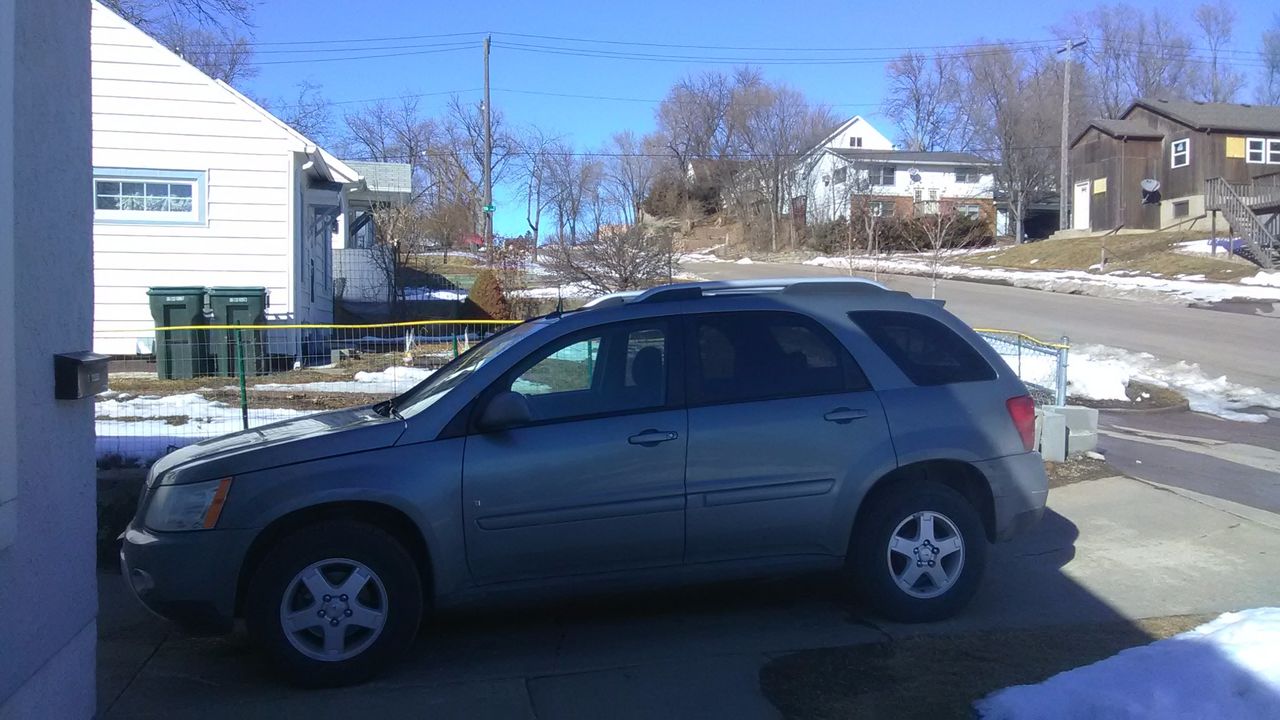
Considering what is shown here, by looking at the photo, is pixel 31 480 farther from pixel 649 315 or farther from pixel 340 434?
pixel 649 315

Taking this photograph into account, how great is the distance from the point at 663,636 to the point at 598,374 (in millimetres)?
1398

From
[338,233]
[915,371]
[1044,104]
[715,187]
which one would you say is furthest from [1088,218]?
[915,371]

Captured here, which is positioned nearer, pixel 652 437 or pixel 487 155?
pixel 652 437

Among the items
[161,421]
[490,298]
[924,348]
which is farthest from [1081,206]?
[924,348]

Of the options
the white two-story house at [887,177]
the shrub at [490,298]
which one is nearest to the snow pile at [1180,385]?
the shrub at [490,298]

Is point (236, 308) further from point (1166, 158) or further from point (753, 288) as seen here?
point (1166, 158)

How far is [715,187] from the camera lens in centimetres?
6275

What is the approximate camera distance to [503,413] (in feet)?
15.6

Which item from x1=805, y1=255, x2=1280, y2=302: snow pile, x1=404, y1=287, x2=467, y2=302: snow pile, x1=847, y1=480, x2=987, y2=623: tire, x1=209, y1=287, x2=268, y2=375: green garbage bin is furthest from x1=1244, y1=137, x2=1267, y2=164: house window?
x1=847, y1=480, x2=987, y2=623: tire

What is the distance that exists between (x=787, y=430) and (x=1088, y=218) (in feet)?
166

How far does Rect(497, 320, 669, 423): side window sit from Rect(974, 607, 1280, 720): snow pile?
2.13 m

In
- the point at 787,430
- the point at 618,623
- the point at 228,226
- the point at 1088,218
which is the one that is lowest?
the point at 618,623

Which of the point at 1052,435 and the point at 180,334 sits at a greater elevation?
the point at 180,334

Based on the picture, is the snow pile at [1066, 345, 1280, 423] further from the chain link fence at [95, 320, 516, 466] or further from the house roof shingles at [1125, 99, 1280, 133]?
the house roof shingles at [1125, 99, 1280, 133]
